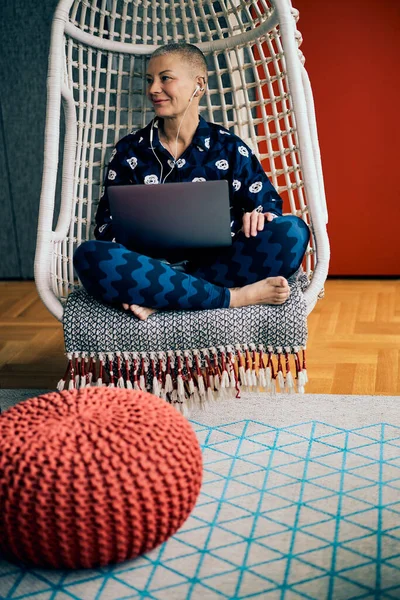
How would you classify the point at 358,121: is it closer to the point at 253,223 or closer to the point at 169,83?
the point at 169,83

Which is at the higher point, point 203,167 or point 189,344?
point 203,167

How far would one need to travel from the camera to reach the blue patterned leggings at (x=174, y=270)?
1842mm

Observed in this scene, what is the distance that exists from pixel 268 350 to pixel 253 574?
61 centimetres

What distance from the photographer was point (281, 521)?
59.7 inches

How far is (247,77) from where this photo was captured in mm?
3086

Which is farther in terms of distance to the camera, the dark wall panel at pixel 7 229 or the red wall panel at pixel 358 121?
the dark wall panel at pixel 7 229

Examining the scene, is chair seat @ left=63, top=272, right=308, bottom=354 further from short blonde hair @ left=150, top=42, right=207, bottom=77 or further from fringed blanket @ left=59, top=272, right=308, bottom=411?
short blonde hair @ left=150, top=42, right=207, bottom=77

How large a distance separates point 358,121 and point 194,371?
1630 millimetres

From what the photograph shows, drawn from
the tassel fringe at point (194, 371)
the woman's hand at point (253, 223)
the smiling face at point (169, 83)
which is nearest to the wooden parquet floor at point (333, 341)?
the tassel fringe at point (194, 371)

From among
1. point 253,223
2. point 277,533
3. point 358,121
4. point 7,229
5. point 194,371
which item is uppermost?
point 358,121

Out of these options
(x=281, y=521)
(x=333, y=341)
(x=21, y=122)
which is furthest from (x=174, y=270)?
(x=21, y=122)

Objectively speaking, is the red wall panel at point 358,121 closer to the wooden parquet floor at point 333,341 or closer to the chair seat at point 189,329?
the wooden parquet floor at point 333,341

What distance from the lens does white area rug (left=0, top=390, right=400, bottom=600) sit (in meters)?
1.33

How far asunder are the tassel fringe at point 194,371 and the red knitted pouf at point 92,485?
47 cm
